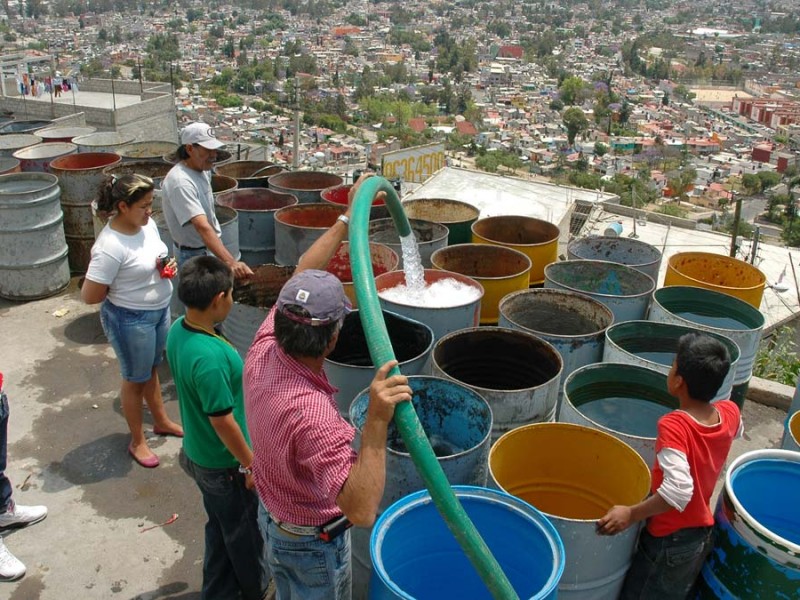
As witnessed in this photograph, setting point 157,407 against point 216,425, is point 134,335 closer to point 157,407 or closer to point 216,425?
point 157,407

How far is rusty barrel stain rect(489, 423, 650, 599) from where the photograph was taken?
2459 millimetres

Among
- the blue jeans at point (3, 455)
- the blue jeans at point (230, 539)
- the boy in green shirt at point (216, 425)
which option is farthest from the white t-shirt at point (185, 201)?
the blue jeans at point (230, 539)

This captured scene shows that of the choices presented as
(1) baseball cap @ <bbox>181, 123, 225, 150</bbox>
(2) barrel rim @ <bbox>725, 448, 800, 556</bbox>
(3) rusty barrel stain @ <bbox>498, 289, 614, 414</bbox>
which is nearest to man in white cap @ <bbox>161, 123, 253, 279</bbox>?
(1) baseball cap @ <bbox>181, 123, 225, 150</bbox>

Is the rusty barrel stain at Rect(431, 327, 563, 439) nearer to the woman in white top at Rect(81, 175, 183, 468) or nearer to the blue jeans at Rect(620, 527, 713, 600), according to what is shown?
the blue jeans at Rect(620, 527, 713, 600)

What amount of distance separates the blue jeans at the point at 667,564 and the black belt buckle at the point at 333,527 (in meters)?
1.21

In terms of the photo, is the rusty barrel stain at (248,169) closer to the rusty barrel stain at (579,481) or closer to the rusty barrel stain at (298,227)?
the rusty barrel stain at (298,227)

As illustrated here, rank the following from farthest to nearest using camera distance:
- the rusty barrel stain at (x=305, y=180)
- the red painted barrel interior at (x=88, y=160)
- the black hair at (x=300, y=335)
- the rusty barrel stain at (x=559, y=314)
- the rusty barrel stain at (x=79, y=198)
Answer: the red painted barrel interior at (x=88, y=160) → the rusty barrel stain at (x=305, y=180) → the rusty barrel stain at (x=79, y=198) → the rusty barrel stain at (x=559, y=314) → the black hair at (x=300, y=335)

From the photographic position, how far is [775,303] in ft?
43.0

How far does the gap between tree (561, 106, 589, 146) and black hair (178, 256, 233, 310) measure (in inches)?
3130

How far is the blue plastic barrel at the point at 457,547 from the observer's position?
2.29 metres

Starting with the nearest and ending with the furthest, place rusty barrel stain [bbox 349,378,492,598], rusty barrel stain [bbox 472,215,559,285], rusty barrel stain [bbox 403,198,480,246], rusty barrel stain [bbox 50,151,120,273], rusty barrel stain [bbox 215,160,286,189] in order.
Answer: rusty barrel stain [bbox 349,378,492,598] < rusty barrel stain [bbox 472,215,559,285] < rusty barrel stain [bbox 403,198,480,246] < rusty barrel stain [bbox 50,151,120,273] < rusty barrel stain [bbox 215,160,286,189]

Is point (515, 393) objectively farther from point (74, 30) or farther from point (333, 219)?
point (74, 30)

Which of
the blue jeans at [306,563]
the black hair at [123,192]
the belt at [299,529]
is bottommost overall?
the blue jeans at [306,563]

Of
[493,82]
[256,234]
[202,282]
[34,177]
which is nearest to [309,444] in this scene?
[202,282]
